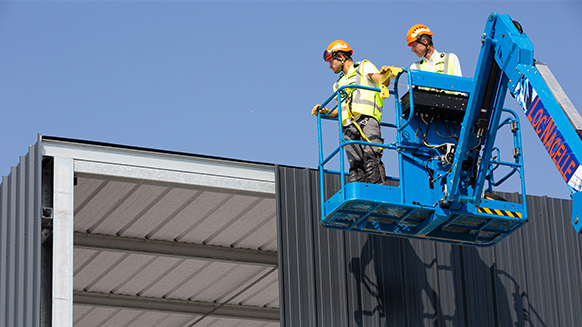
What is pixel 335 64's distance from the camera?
2011 cm

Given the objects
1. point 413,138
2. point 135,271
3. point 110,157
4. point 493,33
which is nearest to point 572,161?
point 493,33

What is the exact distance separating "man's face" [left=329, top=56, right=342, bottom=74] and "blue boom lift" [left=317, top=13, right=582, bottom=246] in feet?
2.45

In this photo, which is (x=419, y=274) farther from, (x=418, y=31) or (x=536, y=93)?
(x=536, y=93)

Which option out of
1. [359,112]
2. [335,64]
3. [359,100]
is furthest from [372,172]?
[335,64]

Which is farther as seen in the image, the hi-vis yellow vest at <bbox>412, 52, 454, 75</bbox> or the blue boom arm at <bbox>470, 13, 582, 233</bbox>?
the hi-vis yellow vest at <bbox>412, 52, 454, 75</bbox>

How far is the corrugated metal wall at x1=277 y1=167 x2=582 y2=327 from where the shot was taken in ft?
66.3

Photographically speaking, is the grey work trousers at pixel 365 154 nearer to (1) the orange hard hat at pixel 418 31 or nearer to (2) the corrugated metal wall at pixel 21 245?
(1) the orange hard hat at pixel 418 31

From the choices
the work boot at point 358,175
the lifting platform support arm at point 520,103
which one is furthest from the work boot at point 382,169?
the lifting platform support arm at point 520,103

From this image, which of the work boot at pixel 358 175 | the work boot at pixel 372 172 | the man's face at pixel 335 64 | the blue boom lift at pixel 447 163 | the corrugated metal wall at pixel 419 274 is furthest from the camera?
the corrugated metal wall at pixel 419 274

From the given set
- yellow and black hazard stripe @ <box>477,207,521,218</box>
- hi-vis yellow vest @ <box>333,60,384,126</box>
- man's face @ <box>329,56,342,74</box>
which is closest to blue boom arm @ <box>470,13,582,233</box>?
yellow and black hazard stripe @ <box>477,207,521,218</box>

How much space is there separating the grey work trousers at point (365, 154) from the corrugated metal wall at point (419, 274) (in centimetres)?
186

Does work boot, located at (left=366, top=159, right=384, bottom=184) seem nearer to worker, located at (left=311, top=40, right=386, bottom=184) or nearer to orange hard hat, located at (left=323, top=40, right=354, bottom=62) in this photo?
worker, located at (left=311, top=40, right=386, bottom=184)

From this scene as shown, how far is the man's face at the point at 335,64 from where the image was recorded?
20094 mm

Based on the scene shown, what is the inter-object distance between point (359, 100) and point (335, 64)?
42.6 inches
